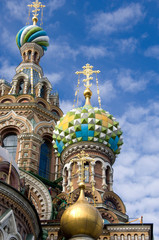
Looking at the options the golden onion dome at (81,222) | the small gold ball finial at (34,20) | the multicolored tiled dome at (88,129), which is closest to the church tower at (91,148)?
the multicolored tiled dome at (88,129)

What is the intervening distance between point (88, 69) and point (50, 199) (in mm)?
5998

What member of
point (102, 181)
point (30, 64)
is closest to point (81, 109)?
point (102, 181)

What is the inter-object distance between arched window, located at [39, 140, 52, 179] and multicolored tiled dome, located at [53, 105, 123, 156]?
1.57 m

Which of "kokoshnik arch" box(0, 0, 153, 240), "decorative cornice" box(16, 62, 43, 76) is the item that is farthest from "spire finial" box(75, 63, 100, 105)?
"decorative cornice" box(16, 62, 43, 76)

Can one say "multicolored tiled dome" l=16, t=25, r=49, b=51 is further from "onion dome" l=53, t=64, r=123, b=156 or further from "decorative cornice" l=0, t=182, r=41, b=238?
"decorative cornice" l=0, t=182, r=41, b=238

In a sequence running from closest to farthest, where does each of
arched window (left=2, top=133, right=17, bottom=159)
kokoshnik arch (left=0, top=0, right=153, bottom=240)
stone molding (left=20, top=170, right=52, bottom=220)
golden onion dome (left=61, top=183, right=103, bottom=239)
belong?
golden onion dome (left=61, top=183, right=103, bottom=239) → kokoshnik arch (left=0, top=0, right=153, bottom=240) → stone molding (left=20, top=170, right=52, bottom=220) → arched window (left=2, top=133, right=17, bottom=159)

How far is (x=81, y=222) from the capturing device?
1063 cm

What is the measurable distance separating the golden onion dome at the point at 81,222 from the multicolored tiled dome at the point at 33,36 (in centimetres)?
1320

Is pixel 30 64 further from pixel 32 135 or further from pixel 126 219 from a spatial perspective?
pixel 126 219

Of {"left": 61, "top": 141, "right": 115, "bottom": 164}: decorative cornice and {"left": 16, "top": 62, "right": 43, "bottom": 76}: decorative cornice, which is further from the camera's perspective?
{"left": 16, "top": 62, "right": 43, "bottom": 76}: decorative cornice

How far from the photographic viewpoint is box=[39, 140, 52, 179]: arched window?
723 inches

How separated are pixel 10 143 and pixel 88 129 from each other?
3.75 m

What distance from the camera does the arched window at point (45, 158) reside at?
1837 cm

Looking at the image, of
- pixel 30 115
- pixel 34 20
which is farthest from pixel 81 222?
pixel 34 20
